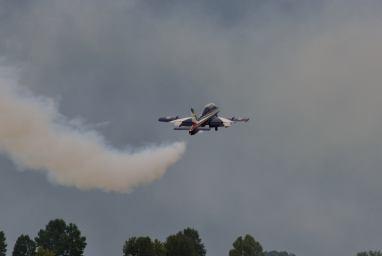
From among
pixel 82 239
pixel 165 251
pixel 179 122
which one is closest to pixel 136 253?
pixel 165 251

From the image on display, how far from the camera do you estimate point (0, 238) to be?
164 m

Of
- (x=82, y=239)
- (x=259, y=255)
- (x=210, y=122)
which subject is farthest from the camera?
(x=259, y=255)

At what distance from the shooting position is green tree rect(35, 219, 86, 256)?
172 m

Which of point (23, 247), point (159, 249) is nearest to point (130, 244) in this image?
point (159, 249)

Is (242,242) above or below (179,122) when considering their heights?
below

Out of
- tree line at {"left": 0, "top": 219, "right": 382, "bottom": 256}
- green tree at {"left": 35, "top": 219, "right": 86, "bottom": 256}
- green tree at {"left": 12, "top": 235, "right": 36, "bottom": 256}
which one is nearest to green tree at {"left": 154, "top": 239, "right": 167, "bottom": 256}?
tree line at {"left": 0, "top": 219, "right": 382, "bottom": 256}

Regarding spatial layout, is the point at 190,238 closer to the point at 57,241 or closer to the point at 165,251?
the point at 165,251

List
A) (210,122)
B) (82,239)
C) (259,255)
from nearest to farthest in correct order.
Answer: (210,122) → (82,239) → (259,255)

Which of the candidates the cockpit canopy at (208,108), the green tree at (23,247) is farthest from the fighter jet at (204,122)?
the green tree at (23,247)

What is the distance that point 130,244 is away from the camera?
16162 centimetres

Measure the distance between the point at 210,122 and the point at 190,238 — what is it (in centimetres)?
3431

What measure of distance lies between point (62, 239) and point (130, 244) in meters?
21.0

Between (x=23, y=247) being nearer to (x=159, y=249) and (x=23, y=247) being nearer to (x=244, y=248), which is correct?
(x=159, y=249)

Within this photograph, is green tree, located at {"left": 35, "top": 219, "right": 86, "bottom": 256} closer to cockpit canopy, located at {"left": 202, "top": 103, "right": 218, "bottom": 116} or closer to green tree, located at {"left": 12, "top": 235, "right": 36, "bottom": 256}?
green tree, located at {"left": 12, "top": 235, "right": 36, "bottom": 256}
